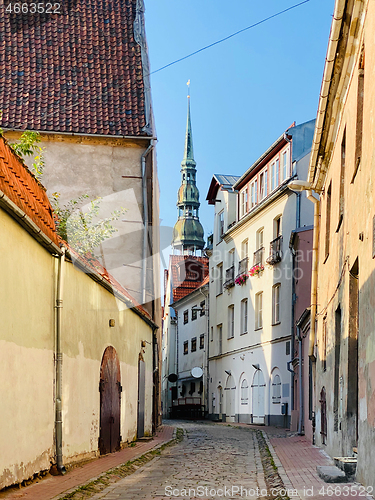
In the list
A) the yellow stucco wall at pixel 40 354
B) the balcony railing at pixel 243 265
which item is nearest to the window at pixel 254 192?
the balcony railing at pixel 243 265

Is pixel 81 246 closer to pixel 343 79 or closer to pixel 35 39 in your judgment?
pixel 343 79

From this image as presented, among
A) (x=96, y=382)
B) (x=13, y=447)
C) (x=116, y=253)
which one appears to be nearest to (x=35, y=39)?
(x=116, y=253)

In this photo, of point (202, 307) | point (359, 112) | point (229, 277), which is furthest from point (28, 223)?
point (202, 307)

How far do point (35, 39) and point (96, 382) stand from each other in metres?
13.2

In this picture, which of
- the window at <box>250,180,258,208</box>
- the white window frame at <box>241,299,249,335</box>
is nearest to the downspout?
the window at <box>250,180,258,208</box>

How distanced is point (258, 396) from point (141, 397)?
1538 centimetres

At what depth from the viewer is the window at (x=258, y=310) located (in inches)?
1302

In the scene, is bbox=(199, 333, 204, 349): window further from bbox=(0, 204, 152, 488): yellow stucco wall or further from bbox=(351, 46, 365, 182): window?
bbox=(351, 46, 365, 182): window

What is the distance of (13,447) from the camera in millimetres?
7840

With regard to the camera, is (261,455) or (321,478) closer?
(321,478)

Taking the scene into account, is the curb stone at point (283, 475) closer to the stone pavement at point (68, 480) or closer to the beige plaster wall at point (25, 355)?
the stone pavement at point (68, 480)

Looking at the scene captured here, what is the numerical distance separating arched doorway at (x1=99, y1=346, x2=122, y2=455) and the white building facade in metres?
13.8

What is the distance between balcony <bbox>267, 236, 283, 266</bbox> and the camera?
97.9 ft

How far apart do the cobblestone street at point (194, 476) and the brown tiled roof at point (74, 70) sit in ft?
33.3
